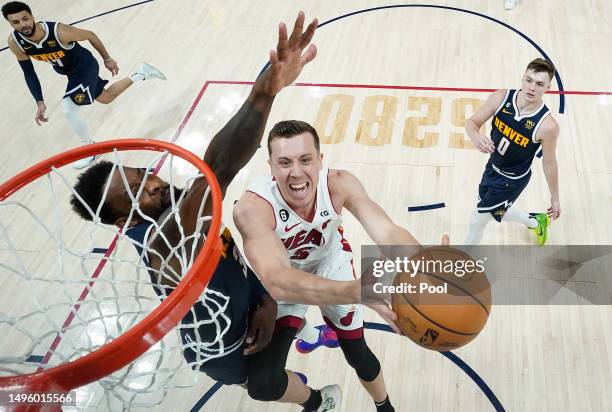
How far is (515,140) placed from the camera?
3232mm

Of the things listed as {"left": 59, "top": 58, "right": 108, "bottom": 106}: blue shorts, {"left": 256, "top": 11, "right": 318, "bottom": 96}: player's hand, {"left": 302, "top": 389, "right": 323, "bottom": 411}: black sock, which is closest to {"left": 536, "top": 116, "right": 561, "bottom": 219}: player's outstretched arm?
{"left": 256, "top": 11, "right": 318, "bottom": 96}: player's hand

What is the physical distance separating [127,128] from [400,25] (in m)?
3.14

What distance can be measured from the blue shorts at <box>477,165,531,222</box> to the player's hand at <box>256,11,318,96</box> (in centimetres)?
142

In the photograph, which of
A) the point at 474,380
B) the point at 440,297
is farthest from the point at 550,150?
the point at 440,297

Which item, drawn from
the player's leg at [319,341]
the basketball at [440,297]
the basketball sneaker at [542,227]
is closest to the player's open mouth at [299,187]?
Result: the basketball at [440,297]

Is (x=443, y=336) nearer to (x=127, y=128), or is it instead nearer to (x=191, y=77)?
(x=127, y=128)

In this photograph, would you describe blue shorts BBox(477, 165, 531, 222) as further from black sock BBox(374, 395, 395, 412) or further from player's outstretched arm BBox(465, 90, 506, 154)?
black sock BBox(374, 395, 395, 412)

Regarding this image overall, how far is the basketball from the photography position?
196 cm

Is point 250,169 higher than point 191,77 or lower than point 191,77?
lower

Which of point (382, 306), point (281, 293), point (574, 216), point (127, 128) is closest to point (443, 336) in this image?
point (382, 306)

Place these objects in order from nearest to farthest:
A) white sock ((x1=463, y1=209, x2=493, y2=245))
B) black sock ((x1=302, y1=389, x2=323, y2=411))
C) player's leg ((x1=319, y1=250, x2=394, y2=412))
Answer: player's leg ((x1=319, y1=250, x2=394, y2=412)) < black sock ((x1=302, y1=389, x2=323, y2=411)) < white sock ((x1=463, y1=209, x2=493, y2=245))

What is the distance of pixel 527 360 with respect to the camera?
3.26 meters

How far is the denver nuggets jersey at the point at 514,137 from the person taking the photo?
10.4ft

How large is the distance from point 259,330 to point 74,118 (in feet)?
10.2
